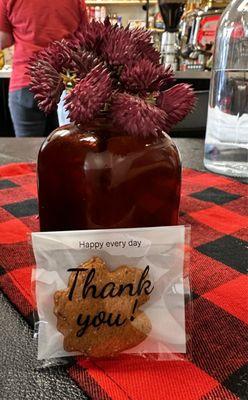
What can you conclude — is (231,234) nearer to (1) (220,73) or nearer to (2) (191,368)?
(2) (191,368)

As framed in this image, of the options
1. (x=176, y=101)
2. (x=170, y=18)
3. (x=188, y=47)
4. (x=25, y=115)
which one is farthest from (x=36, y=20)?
(x=176, y=101)

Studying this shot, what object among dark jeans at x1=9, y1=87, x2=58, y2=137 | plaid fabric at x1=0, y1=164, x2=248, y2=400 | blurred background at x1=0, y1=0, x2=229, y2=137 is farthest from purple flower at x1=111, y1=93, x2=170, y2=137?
dark jeans at x1=9, y1=87, x2=58, y2=137

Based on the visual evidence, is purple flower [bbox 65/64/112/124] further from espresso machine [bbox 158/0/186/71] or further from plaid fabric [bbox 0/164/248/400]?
espresso machine [bbox 158/0/186/71]

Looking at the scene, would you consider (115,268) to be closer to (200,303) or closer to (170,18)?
(200,303)

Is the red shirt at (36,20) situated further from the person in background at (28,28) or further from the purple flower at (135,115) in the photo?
the purple flower at (135,115)

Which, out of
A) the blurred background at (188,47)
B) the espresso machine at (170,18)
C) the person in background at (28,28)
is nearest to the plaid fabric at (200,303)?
the blurred background at (188,47)

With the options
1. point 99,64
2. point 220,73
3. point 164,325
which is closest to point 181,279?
point 164,325

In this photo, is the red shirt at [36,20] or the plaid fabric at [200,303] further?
the red shirt at [36,20]
